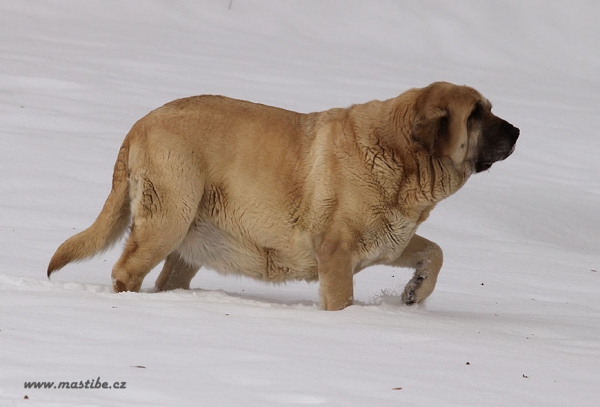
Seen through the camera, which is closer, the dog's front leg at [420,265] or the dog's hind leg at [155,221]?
the dog's hind leg at [155,221]

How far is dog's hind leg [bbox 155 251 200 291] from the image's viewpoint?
6852mm

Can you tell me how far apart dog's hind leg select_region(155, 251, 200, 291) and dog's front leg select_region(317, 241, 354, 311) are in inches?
46.3

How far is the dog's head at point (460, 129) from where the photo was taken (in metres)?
6.20

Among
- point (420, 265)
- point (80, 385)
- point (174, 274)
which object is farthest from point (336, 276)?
point (80, 385)

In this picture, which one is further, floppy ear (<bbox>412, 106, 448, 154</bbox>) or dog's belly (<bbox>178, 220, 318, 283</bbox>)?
dog's belly (<bbox>178, 220, 318, 283</bbox>)

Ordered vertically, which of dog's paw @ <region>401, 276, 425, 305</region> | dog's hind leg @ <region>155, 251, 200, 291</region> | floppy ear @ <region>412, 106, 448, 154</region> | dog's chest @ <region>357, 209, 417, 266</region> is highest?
floppy ear @ <region>412, 106, 448, 154</region>

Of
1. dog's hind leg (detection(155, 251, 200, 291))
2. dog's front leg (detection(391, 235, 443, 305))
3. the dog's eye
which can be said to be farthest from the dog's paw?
dog's hind leg (detection(155, 251, 200, 291))

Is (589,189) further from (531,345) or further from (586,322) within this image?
(531,345)

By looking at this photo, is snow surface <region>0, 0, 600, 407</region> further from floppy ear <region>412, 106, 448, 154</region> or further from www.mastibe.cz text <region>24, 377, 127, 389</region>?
floppy ear <region>412, 106, 448, 154</region>

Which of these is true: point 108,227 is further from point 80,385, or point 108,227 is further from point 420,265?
point 80,385

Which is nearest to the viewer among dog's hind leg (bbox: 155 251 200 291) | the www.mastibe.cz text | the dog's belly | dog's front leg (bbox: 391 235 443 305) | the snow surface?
the www.mastibe.cz text

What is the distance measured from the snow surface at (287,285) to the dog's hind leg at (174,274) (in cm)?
18

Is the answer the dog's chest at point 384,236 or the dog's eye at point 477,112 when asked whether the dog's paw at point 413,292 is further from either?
the dog's eye at point 477,112

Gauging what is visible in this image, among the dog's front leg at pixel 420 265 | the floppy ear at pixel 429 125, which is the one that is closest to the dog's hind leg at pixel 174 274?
the dog's front leg at pixel 420 265
